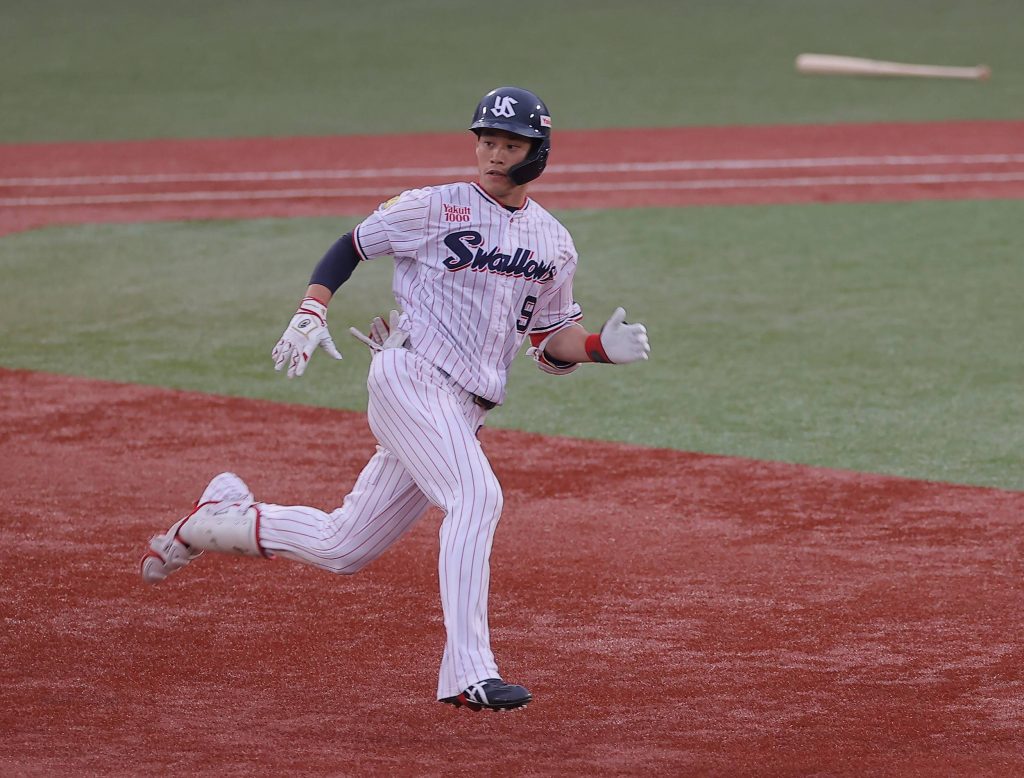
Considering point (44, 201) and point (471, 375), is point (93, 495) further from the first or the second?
point (44, 201)

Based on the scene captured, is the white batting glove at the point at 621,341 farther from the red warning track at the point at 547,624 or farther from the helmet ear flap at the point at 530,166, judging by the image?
the red warning track at the point at 547,624

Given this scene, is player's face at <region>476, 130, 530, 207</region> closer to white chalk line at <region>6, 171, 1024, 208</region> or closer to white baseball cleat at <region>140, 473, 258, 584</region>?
white baseball cleat at <region>140, 473, 258, 584</region>

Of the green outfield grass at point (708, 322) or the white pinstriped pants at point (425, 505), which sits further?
the green outfield grass at point (708, 322)

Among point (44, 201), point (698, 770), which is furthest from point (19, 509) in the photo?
point (44, 201)

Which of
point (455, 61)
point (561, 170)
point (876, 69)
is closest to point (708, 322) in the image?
point (561, 170)

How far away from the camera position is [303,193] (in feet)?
46.0

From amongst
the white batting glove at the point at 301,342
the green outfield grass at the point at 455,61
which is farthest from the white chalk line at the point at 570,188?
the white batting glove at the point at 301,342

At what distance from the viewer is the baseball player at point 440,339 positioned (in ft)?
14.5

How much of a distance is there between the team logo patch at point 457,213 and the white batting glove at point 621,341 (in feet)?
1.67

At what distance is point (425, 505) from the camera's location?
15.4ft

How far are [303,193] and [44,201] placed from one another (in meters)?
2.21

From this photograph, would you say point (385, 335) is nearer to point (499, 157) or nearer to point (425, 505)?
point (425, 505)

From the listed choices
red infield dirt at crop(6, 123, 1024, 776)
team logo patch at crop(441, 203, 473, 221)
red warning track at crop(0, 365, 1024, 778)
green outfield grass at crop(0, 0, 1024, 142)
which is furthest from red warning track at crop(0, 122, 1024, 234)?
team logo patch at crop(441, 203, 473, 221)

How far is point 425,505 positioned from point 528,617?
3.14 feet
